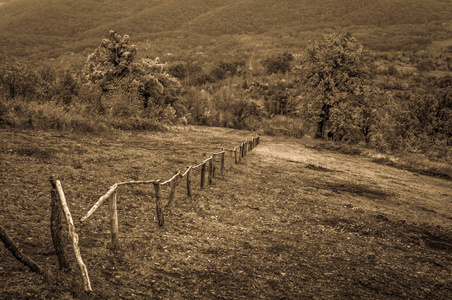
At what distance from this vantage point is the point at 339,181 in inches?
748

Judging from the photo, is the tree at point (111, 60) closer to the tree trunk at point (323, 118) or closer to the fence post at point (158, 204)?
the tree trunk at point (323, 118)

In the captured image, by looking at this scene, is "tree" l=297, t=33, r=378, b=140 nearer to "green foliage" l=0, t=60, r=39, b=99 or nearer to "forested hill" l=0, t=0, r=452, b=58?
"green foliage" l=0, t=60, r=39, b=99

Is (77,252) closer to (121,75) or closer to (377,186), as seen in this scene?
(377,186)

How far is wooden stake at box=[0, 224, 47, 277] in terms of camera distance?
4297 mm

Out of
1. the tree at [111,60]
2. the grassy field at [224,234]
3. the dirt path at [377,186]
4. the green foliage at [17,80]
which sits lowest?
the dirt path at [377,186]

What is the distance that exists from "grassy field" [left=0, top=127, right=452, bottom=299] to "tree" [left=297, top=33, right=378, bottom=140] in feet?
55.2

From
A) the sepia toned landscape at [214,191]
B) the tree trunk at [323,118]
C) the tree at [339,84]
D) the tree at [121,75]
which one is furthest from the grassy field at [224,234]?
the tree trunk at [323,118]

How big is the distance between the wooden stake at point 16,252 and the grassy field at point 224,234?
0.25 metres

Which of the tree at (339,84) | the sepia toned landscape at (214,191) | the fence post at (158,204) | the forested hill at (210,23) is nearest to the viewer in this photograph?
the sepia toned landscape at (214,191)

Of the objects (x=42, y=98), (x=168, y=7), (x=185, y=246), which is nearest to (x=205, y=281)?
(x=185, y=246)

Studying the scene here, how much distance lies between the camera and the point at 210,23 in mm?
162750

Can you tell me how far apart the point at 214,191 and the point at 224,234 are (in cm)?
444

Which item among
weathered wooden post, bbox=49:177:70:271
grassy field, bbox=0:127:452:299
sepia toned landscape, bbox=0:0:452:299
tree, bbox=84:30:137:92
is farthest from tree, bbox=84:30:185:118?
weathered wooden post, bbox=49:177:70:271

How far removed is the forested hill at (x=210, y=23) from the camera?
11212 cm
